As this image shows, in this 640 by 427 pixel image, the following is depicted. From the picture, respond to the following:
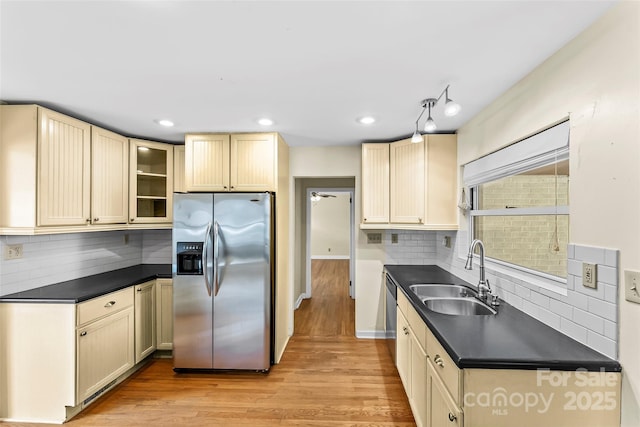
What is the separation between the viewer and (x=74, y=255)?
258 centimetres

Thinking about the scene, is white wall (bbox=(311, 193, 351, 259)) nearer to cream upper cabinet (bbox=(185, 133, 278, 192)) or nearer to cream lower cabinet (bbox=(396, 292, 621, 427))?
cream upper cabinet (bbox=(185, 133, 278, 192))

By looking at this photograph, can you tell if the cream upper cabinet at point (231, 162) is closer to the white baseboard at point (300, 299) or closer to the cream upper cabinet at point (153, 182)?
the cream upper cabinet at point (153, 182)

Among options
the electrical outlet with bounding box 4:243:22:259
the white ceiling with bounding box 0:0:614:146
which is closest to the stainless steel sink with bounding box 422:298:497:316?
the white ceiling with bounding box 0:0:614:146

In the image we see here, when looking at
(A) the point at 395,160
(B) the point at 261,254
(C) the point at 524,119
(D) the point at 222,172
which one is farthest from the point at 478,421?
(D) the point at 222,172

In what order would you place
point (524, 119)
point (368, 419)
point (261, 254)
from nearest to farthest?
point (524, 119)
point (368, 419)
point (261, 254)

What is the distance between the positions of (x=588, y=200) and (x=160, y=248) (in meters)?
3.75

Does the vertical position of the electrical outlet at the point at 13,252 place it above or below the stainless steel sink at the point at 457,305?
above

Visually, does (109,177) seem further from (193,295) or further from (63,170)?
(193,295)

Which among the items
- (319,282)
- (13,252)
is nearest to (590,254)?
(13,252)

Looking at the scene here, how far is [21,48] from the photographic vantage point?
1.38m

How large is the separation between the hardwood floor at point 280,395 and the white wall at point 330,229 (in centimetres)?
590

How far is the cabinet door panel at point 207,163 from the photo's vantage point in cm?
278

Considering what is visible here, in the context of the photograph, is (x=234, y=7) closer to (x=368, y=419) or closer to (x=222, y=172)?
(x=222, y=172)

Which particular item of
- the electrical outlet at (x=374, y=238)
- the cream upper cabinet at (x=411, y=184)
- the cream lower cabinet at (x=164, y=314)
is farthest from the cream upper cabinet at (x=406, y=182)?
the cream lower cabinet at (x=164, y=314)
